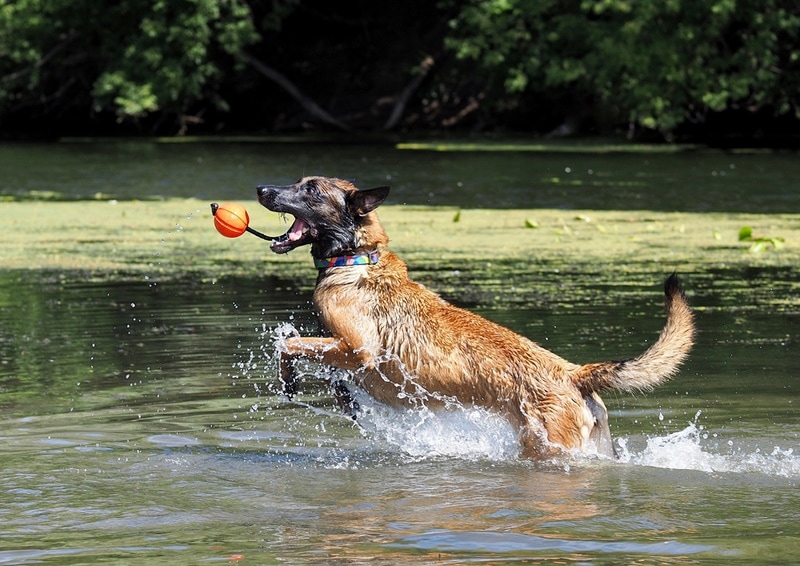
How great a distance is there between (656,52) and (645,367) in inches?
1006

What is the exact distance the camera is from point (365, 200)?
6848mm

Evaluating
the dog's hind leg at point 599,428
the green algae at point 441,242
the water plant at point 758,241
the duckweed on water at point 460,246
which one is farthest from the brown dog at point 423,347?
the water plant at point 758,241

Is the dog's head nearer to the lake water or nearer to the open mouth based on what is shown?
the open mouth

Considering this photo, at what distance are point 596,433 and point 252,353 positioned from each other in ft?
11.0

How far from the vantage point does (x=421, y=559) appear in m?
→ 4.78

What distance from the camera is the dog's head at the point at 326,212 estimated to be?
688 centimetres

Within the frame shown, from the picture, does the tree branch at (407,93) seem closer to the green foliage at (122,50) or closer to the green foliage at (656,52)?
the green foliage at (656,52)

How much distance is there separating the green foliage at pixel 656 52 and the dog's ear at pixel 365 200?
24.4 metres

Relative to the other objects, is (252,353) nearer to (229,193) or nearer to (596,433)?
(596,433)

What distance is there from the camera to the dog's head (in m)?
6.88

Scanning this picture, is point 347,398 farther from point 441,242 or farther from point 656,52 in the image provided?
point 656,52

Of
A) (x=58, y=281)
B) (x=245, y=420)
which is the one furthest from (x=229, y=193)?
(x=245, y=420)

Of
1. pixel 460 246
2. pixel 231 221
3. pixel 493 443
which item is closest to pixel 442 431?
pixel 493 443

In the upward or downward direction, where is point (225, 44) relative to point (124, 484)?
upward
